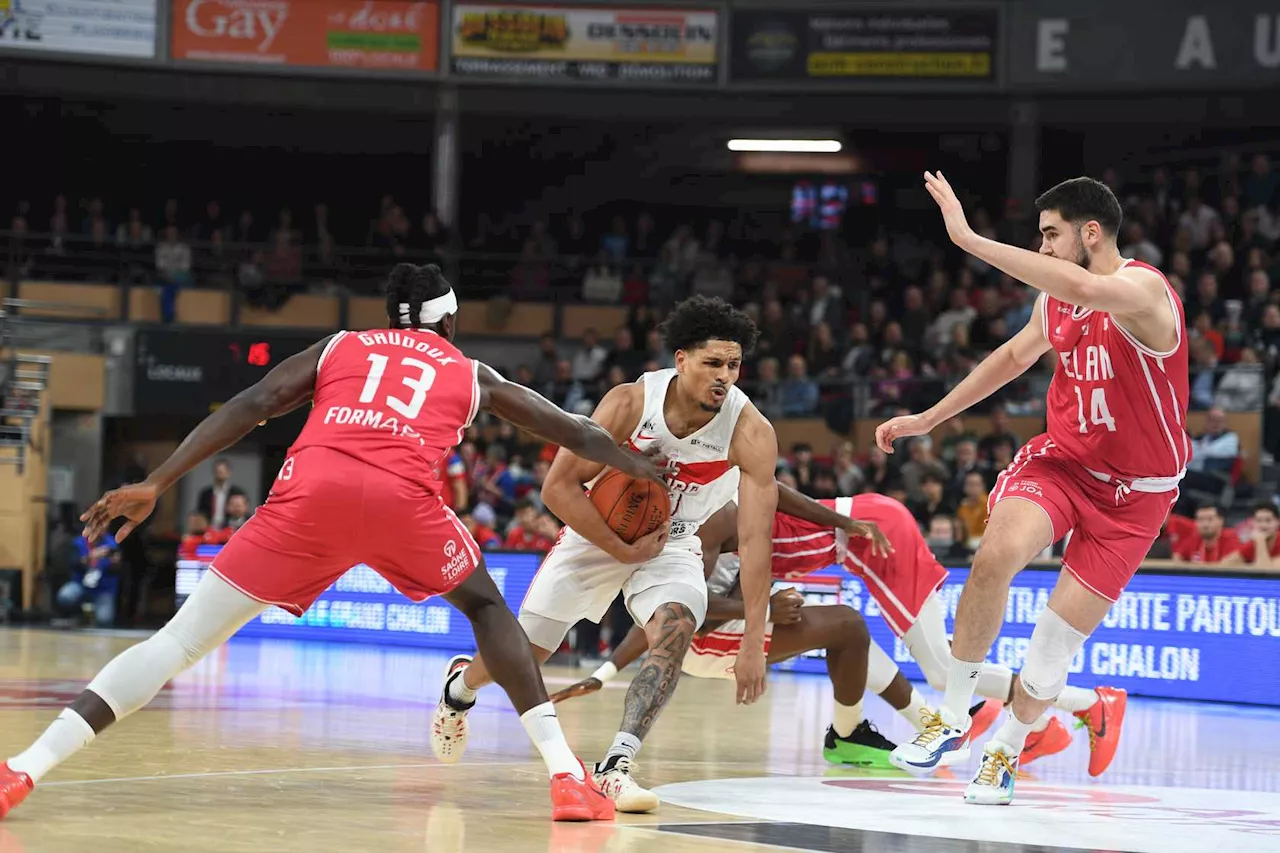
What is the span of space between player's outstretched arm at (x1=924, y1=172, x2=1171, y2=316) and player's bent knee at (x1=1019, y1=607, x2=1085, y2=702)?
Answer: 119 cm

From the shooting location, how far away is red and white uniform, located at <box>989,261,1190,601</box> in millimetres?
6152

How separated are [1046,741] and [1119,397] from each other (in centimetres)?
191

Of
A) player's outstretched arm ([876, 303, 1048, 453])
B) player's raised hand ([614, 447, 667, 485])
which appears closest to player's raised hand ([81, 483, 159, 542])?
player's raised hand ([614, 447, 667, 485])

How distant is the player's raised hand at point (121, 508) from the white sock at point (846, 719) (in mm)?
3460

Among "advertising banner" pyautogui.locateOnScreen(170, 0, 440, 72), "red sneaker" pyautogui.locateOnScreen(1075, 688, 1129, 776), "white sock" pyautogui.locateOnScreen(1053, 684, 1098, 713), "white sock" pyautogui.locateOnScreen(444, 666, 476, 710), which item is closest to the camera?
"white sock" pyautogui.locateOnScreen(444, 666, 476, 710)

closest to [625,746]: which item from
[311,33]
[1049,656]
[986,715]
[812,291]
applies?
[1049,656]

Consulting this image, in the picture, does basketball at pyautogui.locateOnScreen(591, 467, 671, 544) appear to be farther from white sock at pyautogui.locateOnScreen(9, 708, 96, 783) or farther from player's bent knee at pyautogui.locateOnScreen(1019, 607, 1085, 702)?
white sock at pyautogui.locateOnScreen(9, 708, 96, 783)

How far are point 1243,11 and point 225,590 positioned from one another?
19429 millimetres

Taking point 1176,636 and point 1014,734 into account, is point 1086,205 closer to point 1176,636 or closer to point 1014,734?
point 1014,734

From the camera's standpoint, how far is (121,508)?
524 centimetres

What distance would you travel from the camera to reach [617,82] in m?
23.9

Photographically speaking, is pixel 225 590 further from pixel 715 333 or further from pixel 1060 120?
pixel 1060 120

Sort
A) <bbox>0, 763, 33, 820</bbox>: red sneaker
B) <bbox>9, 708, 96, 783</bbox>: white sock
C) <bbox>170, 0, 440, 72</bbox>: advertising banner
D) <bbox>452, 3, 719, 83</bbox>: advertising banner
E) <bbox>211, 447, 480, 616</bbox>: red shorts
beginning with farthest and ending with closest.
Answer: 1. <bbox>452, 3, 719, 83</bbox>: advertising banner
2. <bbox>170, 0, 440, 72</bbox>: advertising banner
3. <bbox>211, 447, 480, 616</bbox>: red shorts
4. <bbox>9, 708, 96, 783</bbox>: white sock
5. <bbox>0, 763, 33, 820</bbox>: red sneaker

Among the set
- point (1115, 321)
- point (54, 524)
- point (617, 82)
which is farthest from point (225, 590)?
point (617, 82)
